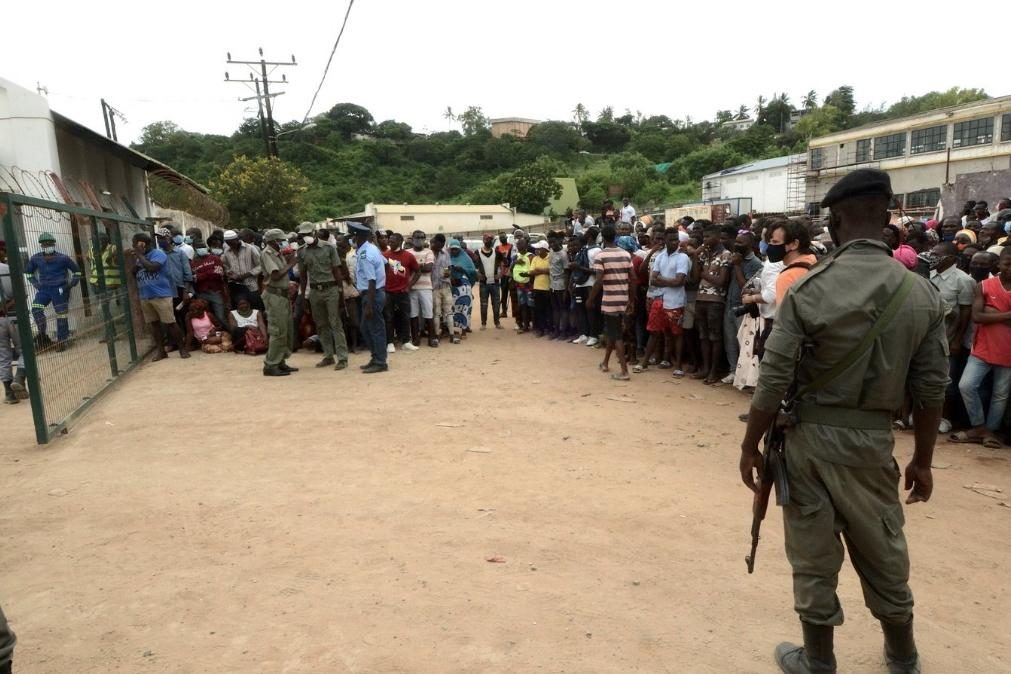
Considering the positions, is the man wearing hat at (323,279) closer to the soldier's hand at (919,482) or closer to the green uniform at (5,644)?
the green uniform at (5,644)

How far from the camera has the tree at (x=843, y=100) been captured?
7467 cm

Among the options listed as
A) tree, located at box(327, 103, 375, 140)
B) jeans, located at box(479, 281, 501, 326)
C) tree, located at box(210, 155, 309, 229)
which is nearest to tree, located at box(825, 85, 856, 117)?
tree, located at box(327, 103, 375, 140)

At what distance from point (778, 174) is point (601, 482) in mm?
42612

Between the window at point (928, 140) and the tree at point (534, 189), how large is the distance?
23.7 m

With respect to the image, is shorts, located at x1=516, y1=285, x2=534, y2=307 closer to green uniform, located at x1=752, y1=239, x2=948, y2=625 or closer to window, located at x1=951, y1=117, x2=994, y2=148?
green uniform, located at x1=752, y1=239, x2=948, y2=625

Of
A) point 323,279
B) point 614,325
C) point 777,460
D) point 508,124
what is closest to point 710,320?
point 614,325

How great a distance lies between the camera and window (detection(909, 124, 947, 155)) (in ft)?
109

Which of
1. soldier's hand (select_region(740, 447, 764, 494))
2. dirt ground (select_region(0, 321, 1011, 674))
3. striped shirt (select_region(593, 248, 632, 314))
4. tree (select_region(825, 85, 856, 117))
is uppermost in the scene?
tree (select_region(825, 85, 856, 117))

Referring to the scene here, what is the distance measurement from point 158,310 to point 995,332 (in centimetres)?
940

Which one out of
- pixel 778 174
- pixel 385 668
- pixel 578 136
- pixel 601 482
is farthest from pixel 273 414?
pixel 578 136

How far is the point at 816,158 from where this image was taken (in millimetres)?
39969

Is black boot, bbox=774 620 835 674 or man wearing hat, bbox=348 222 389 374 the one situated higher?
man wearing hat, bbox=348 222 389 374

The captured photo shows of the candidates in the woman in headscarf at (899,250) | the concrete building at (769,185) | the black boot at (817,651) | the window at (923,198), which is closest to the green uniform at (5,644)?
the black boot at (817,651)

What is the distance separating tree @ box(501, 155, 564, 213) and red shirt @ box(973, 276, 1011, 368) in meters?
46.8
